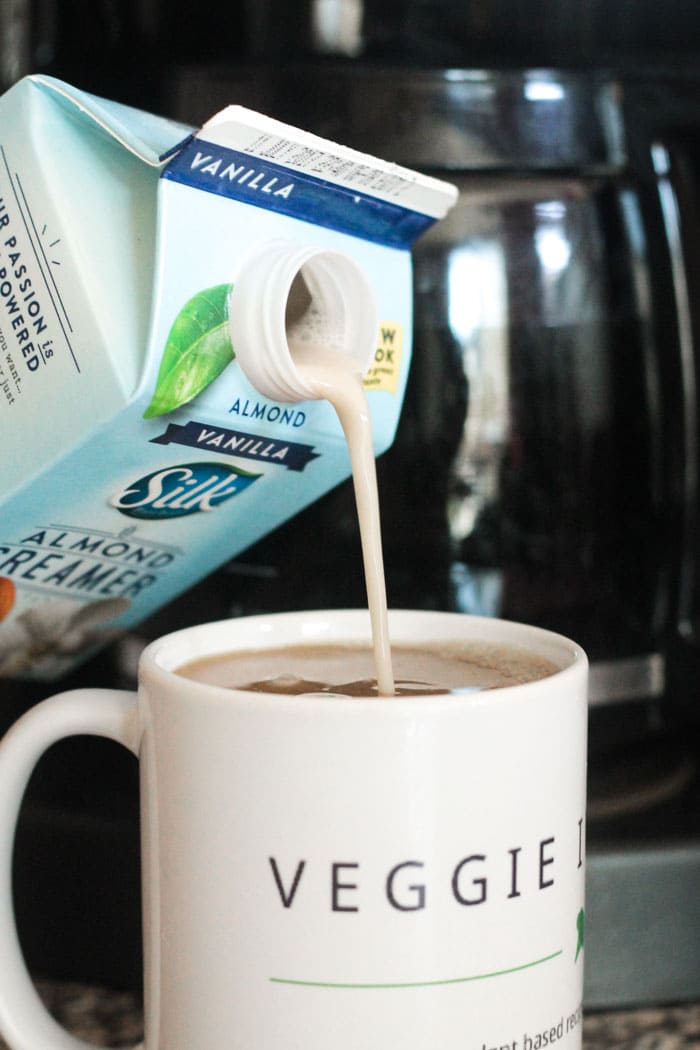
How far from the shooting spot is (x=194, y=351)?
1.45 ft

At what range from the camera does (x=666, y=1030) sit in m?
0.51

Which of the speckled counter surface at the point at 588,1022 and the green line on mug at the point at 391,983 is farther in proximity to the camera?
the speckled counter surface at the point at 588,1022

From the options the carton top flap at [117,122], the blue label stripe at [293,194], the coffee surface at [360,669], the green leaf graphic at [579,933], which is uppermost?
the carton top flap at [117,122]

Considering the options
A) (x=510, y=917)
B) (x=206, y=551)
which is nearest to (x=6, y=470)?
(x=206, y=551)

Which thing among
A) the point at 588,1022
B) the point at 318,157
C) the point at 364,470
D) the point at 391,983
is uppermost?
the point at 318,157

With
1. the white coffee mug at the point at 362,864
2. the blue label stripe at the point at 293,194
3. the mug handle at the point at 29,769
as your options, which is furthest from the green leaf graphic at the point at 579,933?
the blue label stripe at the point at 293,194

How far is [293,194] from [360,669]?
168 millimetres

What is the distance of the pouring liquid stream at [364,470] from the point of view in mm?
447

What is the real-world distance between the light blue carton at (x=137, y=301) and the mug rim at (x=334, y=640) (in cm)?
5

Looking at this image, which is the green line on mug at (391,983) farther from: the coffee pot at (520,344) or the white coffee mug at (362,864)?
the coffee pot at (520,344)

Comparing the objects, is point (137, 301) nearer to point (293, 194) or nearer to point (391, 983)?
point (293, 194)

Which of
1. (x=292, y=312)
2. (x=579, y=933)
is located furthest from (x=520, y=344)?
(x=579, y=933)

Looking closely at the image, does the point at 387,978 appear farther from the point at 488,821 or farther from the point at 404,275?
the point at 404,275

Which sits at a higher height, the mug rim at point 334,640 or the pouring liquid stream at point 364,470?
the pouring liquid stream at point 364,470
